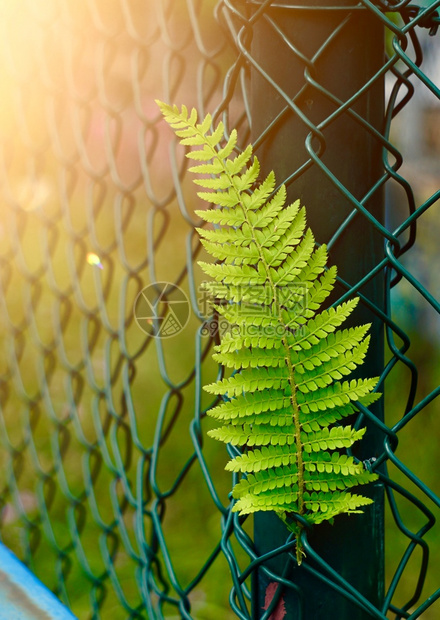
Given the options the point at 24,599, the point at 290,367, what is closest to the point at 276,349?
the point at 290,367

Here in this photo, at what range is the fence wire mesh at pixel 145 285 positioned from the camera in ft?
1.73

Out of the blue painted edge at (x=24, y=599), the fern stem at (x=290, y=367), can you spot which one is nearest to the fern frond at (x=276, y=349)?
the fern stem at (x=290, y=367)

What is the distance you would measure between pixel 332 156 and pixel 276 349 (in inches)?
5.7

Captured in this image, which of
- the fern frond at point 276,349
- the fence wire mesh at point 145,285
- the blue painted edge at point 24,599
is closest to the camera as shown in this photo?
the fern frond at point 276,349

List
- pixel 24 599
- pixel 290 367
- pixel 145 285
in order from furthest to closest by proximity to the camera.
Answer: pixel 145 285 → pixel 24 599 → pixel 290 367

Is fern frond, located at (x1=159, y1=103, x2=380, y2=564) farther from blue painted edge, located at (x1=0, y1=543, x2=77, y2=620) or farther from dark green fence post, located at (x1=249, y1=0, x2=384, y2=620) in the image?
blue painted edge, located at (x1=0, y1=543, x2=77, y2=620)

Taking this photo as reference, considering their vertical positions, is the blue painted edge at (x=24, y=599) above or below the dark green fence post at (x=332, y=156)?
below

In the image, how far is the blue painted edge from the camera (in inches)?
28.2

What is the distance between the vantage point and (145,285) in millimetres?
1677

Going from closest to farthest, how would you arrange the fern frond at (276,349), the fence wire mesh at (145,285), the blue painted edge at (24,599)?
1. the fern frond at (276,349)
2. the fence wire mesh at (145,285)
3. the blue painted edge at (24,599)

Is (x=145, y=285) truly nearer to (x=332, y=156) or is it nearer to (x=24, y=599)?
(x=24, y=599)

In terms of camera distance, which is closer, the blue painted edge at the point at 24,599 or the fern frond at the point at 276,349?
the fern frond at the point at 276,349

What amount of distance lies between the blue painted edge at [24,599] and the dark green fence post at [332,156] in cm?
35

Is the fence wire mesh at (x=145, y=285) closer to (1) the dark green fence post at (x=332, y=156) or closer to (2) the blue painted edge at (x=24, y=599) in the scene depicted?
(1) the dark green fence post at (x=332, y=156)
